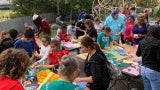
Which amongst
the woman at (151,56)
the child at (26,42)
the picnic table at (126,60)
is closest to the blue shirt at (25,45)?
the child at (26,42)

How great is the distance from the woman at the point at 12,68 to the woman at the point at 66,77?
33cm

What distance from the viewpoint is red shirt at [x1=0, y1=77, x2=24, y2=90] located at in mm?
3019

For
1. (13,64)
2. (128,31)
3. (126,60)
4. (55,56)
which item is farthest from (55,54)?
(128,31)

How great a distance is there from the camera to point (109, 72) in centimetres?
502

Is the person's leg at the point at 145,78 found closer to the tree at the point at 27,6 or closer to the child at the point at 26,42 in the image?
the child at the point at 26,42

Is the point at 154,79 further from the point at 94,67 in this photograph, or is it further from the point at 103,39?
the point at 103,39

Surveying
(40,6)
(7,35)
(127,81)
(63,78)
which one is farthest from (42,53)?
(40,6)

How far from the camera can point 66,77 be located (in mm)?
3344

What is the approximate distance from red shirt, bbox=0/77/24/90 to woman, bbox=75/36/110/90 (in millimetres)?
1698

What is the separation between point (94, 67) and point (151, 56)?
125cm

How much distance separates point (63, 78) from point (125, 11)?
10.6 meters

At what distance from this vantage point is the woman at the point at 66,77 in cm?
327

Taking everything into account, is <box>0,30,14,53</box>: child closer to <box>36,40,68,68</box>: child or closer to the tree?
<box>36,40,68,68</box>: child

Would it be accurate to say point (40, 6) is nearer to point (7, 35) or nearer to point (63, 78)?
point (7, 35)
